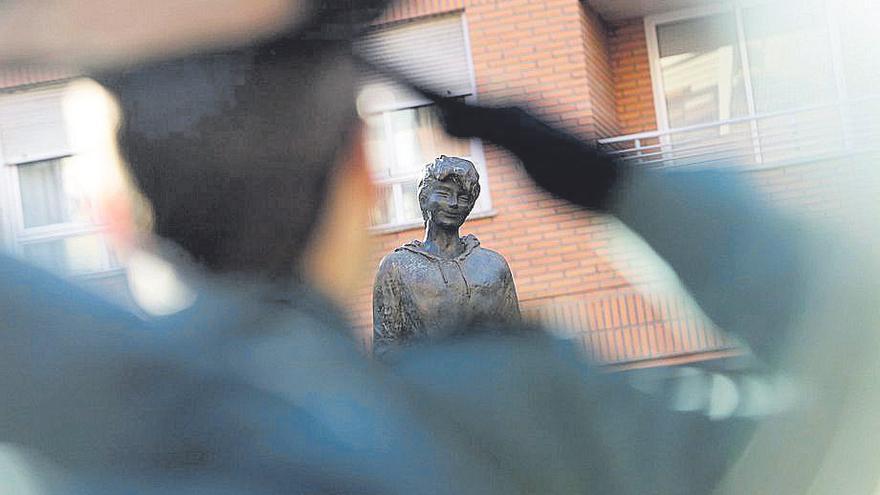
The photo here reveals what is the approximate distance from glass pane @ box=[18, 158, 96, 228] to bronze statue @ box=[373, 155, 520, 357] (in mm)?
269

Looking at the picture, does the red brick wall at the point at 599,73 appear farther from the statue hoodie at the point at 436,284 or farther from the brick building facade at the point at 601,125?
the statue hoodie at the point at 436,284

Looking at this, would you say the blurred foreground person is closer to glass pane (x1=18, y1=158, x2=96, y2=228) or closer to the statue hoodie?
glass pane (x1=18, y1=158, x2=96, y2=228)

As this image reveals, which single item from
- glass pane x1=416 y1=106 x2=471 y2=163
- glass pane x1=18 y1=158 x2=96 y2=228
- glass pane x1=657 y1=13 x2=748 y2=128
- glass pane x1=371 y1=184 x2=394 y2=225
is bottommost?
glass pane x1=371 y1=184 x2=394 y2=225

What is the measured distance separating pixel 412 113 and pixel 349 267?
0.04m

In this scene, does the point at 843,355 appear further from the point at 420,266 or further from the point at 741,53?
the point at 420,266

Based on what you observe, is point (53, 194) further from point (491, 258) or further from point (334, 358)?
point (491, 258)

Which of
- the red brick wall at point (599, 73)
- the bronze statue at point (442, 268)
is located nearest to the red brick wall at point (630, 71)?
the red brick wall at point (599, 73)

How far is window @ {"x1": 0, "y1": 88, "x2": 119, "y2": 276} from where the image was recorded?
196 mm

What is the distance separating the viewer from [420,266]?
577 mm

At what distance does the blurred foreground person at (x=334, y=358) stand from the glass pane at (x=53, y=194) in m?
0.01

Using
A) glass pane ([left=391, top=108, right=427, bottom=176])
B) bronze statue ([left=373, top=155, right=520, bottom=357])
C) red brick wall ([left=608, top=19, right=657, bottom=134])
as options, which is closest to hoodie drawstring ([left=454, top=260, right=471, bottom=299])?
bronze statue ([left=373, top=155, right=520, bottom=357])

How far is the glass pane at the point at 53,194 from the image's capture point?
0.68ft

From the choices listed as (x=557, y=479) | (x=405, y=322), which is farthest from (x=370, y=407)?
(x=405, y=322)

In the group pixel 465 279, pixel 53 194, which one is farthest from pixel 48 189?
pixel 465 279
